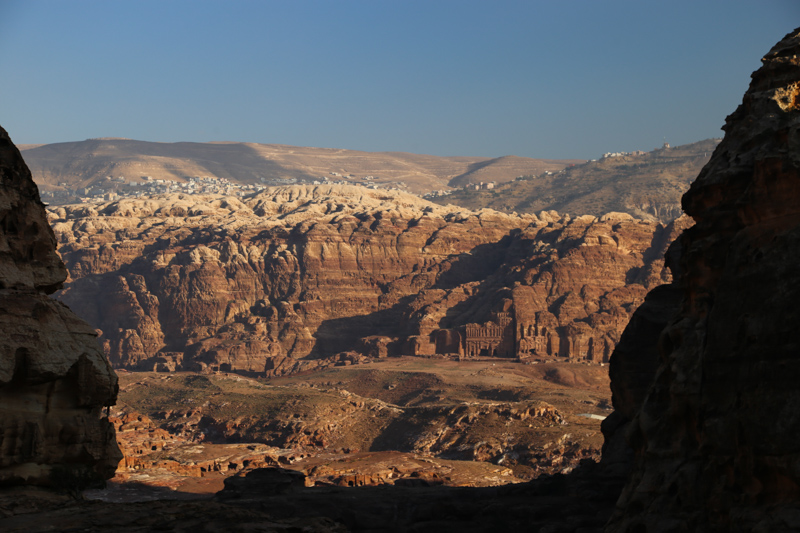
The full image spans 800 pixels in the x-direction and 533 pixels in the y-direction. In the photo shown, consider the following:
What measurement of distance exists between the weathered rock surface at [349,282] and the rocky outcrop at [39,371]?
8424 cm

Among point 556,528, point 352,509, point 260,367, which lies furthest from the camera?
point 260,367

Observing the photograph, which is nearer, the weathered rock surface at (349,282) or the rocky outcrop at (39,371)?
the rocky outcrop at (39,371)

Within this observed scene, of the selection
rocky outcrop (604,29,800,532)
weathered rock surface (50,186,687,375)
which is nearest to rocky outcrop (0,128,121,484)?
rocky outcrop (604,29,800,532)

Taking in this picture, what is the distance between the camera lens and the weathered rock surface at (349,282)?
10969 cm

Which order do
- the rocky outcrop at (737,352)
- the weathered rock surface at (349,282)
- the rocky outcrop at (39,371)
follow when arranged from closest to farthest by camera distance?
1. the rocky outcrop at (39,371)
2. the rocky outcrop at (737,352)
3. the weathered rock surface at (349,282)

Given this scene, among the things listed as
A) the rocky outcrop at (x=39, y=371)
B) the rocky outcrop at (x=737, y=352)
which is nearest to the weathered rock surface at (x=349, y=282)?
the rocky outcrop at (x=737, y=352)

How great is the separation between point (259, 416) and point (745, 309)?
5722 centimetres

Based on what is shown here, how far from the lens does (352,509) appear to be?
43094 mm

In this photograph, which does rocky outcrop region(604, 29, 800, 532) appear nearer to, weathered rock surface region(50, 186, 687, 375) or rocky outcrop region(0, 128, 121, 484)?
rocky outcrop region(0, 128, 121, 484)

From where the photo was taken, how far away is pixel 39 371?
20938 mm

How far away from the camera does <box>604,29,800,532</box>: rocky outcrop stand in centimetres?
2320

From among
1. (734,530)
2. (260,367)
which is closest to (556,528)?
(734,530)

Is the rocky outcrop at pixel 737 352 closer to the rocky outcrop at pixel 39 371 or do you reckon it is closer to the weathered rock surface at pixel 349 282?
the rocky outcrop at pixel 39 371

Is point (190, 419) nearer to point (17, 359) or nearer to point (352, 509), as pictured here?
point (352, 509)
